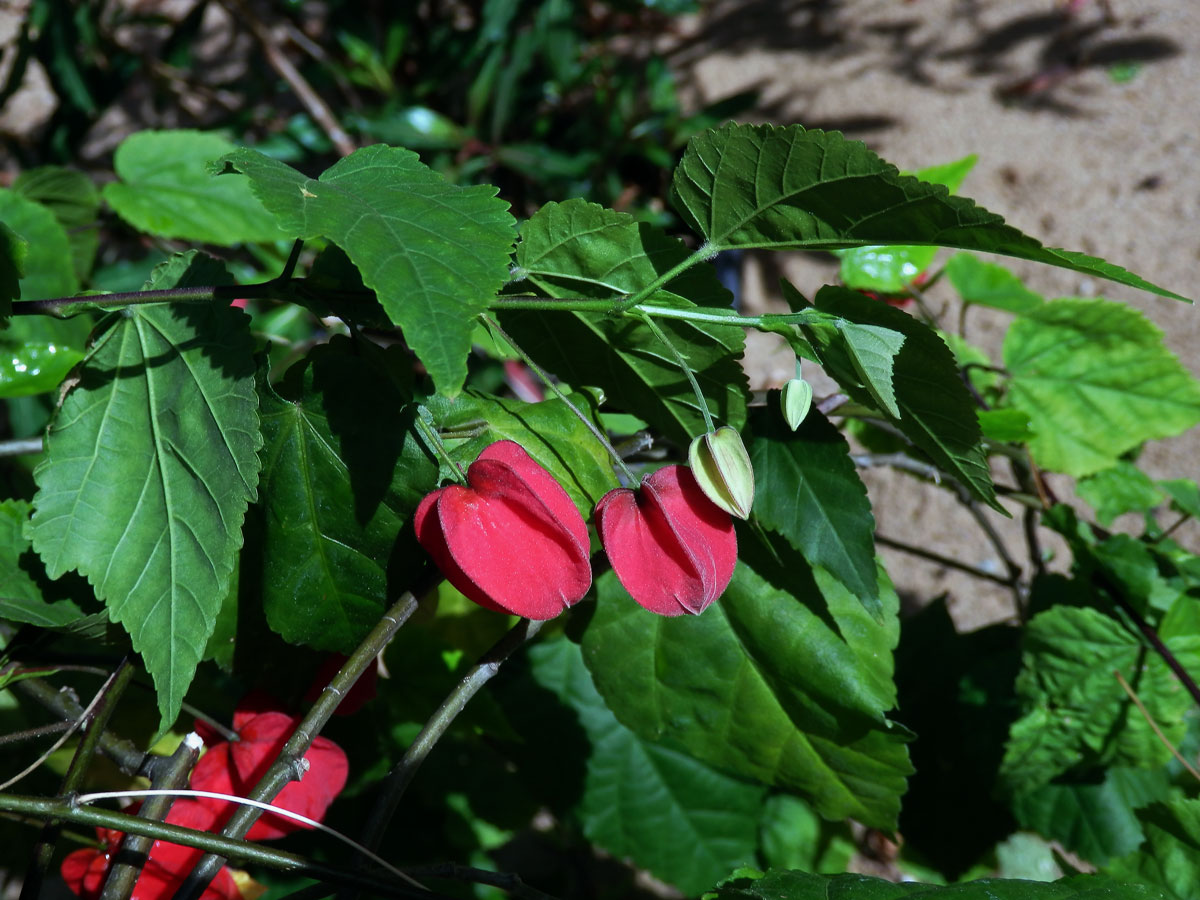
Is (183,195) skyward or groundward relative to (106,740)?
skyward

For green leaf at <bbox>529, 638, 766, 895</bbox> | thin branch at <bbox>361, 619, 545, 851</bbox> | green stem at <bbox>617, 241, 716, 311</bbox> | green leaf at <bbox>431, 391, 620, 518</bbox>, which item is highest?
green stem at <bbox>617, 241, 716, 311</bbox>

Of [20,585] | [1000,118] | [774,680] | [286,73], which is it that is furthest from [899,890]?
[1000,118]

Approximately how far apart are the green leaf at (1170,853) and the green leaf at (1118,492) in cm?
34

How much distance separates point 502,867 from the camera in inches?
61.4

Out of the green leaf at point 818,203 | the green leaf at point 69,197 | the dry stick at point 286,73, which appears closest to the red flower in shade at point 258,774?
the green leaf at point 818,203

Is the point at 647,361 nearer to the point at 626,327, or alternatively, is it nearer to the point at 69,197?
the point at 626,327

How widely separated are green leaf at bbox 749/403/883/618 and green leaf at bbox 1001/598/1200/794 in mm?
363

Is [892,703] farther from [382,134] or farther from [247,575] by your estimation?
[382,134]

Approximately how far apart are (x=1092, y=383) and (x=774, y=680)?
586 millimetres

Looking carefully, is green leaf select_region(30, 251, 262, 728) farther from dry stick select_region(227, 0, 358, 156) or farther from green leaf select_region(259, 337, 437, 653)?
dry stick select_region(227, 0, 358, 156)

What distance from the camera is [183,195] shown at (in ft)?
3.82

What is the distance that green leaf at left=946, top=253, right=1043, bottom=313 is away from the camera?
1.07 meters

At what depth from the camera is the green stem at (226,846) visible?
1.55ft

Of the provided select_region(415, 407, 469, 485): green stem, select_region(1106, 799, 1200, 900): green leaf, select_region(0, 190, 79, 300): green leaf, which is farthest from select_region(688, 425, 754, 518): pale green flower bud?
select_region(0, 190, 79, 300): green leaf
